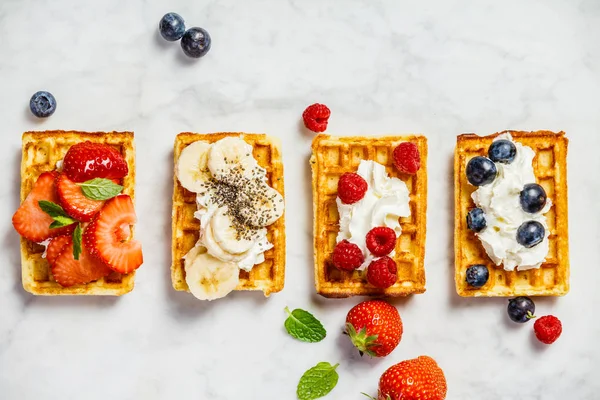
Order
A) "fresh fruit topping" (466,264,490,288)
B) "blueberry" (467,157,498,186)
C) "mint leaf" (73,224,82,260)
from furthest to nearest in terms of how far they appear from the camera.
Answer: "fresh fruit topping" (466,264,490,288), "blueberry" (467,157,498,186), "mint leaf" (73,224,82,260)

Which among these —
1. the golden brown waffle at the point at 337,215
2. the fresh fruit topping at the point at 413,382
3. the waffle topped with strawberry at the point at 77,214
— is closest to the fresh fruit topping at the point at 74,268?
the waffle topped with strawberry at the point at 77,214

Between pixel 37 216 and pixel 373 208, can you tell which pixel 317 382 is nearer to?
pixel 373 208

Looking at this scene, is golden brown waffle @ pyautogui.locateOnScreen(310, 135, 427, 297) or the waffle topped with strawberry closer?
the waffle topped with strawberry

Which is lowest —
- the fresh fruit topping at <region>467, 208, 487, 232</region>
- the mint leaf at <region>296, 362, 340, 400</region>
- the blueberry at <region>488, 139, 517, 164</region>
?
the mint leaf at <region>296, 362, 340, 400</region>

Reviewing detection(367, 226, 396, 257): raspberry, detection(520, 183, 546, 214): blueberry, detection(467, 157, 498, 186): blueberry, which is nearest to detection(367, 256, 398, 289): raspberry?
detection(367, 226, 396, 257): raspberry

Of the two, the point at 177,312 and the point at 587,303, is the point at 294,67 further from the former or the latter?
the point at 587,303

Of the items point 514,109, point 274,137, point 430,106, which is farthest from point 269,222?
point 514,109

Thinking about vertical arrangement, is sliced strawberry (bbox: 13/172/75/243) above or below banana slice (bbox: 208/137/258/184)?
below

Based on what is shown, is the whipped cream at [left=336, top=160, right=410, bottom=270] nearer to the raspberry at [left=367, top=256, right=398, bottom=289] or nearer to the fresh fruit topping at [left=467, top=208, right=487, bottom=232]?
the raspberry at [left=367, top=256, right=398, bottom=289]
